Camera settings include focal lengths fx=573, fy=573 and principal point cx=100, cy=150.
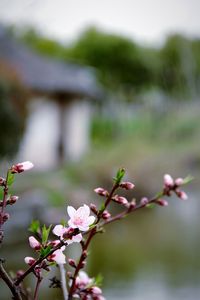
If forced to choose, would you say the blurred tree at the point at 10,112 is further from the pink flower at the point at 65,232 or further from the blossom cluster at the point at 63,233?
the pink flower at the point at 65,232

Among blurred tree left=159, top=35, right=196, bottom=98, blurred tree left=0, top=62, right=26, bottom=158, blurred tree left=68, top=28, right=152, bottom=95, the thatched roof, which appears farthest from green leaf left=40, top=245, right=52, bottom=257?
blurred tree left=159, top=35, right=196, bottom=98

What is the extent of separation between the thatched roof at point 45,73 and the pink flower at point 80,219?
13.0m

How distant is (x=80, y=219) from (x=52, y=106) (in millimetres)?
14677

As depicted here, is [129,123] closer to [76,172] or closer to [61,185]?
[76,172]

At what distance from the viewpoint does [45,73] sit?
605 inches

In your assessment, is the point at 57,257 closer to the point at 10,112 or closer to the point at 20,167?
the point at 20,167

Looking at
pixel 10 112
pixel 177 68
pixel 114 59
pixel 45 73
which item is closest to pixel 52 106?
pixel 45 73

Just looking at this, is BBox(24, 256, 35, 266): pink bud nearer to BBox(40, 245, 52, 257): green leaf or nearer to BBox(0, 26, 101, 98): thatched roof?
BBox(40, 245, 52, 257): green leaf

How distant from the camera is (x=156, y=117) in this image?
2202 cm

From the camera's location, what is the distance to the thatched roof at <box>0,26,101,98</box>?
47.4 feet

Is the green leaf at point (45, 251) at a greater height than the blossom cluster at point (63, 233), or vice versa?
the blossom cluster at point (63, 233)

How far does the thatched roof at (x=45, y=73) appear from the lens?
47.4 ft

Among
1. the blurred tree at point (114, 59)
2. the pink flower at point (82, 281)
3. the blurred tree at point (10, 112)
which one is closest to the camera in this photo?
the pink flower at point (82, 281)

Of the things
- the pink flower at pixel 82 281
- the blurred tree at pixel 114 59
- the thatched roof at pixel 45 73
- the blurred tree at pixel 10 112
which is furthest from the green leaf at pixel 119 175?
the blurred tree at pixel 114 59
